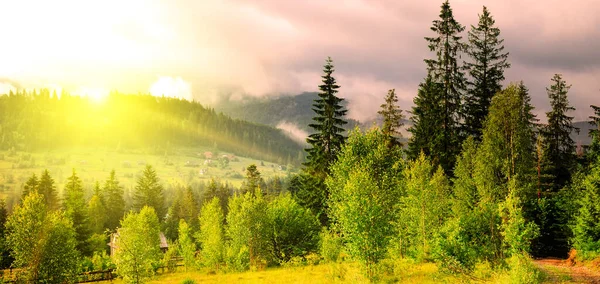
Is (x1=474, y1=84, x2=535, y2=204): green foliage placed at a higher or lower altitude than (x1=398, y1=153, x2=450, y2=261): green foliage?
higher

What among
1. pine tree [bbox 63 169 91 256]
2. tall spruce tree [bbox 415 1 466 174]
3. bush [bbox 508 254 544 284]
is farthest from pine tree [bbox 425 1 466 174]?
pine tree [bbox 63 169 91 256]

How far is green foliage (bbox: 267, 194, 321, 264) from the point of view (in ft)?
161

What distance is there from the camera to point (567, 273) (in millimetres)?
30625

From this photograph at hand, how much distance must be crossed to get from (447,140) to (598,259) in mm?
21358

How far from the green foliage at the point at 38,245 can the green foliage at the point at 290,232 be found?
22.7 meters

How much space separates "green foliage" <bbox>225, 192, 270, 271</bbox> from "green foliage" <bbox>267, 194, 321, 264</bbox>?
1.32 metres

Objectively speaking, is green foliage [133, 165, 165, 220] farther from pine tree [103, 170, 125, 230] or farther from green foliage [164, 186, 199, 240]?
pine tree [103, 170, 125, 230]

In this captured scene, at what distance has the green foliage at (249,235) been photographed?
46.6m

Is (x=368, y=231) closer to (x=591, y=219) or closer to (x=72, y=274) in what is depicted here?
(x=591, y=219)

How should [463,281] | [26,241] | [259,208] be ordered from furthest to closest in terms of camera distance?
[259,208] → [26,241] → [463,281]

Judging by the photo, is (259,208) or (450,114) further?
(450,114)

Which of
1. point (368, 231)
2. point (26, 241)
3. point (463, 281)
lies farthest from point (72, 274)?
point (463, 281)

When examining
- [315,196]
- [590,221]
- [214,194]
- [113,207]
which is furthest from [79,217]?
[590,221]

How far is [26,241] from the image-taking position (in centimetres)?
3603
